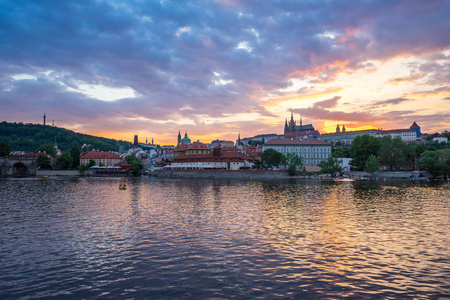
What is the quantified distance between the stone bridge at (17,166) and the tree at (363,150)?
140 m

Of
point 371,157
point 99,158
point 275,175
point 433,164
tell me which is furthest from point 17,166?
point 433,164

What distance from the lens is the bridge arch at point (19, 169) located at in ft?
450

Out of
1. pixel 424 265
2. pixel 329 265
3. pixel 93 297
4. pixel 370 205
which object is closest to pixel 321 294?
pixel 329 265

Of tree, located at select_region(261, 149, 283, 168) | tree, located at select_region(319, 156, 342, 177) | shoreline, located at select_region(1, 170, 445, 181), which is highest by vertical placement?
tree, located at select_region(261, 149, 283, 168)

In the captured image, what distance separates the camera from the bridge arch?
13724 cm

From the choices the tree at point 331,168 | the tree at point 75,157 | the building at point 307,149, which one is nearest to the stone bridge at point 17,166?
the tree at point 75,157

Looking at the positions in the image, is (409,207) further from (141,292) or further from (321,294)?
(141,292)

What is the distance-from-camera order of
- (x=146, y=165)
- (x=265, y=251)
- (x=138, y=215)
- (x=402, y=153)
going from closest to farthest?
(x=265, y=251)
(x=138, y=215)
(x=402, y=153)
(x=146, y=165)

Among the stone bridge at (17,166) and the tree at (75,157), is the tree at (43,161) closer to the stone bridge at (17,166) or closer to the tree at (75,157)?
the stone bridge at (17,166)

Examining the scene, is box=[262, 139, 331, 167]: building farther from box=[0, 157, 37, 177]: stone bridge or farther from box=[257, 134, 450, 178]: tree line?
box=[0, 157, 37, 177]: stone bridge

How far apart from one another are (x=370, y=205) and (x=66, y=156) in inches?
5630

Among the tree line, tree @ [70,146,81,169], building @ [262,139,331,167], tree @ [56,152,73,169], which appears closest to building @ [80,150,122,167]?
tree @ [70,146,81,169]

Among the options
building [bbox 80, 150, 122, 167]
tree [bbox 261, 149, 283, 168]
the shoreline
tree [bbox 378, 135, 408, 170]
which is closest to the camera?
the shoreline

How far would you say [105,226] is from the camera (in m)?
23.8
